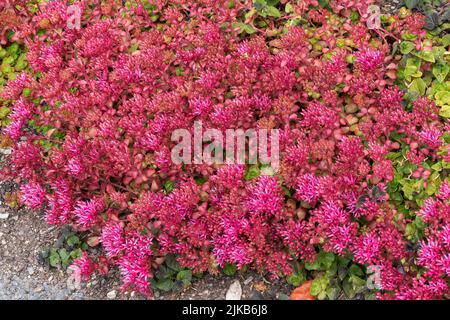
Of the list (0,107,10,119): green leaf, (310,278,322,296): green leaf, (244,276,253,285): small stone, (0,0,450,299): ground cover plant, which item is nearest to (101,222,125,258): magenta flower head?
(0,0,450,299): ground cover plant

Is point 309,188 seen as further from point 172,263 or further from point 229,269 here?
point 172,263

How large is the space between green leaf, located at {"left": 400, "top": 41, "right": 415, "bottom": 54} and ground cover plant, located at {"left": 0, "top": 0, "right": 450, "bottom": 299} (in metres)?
0.01

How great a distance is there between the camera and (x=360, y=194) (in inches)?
130

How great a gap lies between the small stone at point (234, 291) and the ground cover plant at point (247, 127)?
137 mm

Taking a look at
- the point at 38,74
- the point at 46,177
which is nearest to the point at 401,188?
the point at 46,177

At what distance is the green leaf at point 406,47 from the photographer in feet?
12.6

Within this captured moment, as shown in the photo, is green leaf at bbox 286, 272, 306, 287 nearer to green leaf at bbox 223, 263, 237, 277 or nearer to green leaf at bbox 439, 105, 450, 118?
green leaf at bbox 223, 263, 237, 277

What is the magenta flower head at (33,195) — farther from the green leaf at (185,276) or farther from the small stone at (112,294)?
the green leaf at (185,276)

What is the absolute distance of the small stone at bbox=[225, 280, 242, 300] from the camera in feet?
11.2

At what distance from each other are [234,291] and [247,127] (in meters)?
1.03

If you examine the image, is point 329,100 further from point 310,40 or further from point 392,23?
point 392,23

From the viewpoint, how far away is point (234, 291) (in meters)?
3.45

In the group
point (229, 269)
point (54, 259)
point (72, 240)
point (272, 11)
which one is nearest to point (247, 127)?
point (229, 269)

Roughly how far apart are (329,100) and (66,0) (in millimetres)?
2417
